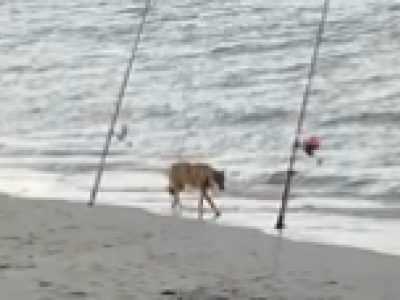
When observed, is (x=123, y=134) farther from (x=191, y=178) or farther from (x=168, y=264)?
(x=168, y=264)

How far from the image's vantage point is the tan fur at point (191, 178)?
9.87m

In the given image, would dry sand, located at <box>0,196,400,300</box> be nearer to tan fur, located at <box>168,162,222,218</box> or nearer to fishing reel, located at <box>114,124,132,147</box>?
tan fur, located at <box>168,162,222,218</box>

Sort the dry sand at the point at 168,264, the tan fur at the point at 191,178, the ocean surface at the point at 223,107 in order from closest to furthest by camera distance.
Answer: the dry sand at the point at 168,264, the tan fur at the point at 191,178, the ocean surface at the point at 223,107

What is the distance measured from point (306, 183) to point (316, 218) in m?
2.96

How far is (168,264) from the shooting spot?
499 cm

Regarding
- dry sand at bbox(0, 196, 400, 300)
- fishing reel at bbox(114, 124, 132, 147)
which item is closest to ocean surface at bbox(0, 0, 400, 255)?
fishing reel at bbox(114, 124, 132, 147)

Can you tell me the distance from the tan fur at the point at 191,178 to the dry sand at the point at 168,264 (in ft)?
7.58

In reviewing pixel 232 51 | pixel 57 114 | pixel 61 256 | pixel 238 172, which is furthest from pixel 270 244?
pixel 232 51

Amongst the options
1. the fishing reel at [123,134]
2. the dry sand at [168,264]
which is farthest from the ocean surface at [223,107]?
the dry sand at [168,264]

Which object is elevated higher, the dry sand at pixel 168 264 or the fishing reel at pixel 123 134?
the dry sand at pixel 168 264

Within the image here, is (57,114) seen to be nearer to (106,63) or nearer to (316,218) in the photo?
(106,63)

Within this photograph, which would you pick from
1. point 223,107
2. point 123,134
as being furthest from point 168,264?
point 223,107

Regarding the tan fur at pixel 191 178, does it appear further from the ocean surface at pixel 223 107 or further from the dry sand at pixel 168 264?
the dry sand at pixel 168 264

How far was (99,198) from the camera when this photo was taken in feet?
34.9
